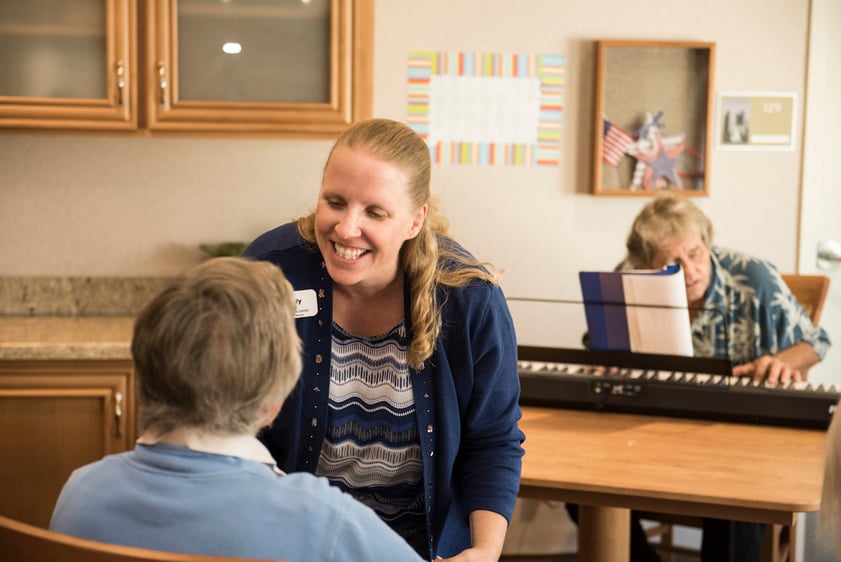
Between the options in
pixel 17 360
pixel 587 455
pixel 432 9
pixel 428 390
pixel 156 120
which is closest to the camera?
pixel 428 390

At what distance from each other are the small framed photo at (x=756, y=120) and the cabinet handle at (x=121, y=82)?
198 cm

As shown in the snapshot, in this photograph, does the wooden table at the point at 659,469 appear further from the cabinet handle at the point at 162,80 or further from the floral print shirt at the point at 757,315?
the cabinet handle at the point at 162,80

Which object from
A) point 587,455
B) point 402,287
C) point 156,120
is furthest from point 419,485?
point 156,120

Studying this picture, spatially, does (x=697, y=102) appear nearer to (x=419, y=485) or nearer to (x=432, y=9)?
(x=432, y=9)

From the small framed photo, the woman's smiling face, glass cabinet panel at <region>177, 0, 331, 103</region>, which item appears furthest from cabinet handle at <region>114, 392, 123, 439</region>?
the small framed photo

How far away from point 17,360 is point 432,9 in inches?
68.6

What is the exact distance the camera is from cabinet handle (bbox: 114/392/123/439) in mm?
2709

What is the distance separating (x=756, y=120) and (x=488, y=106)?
94 centimetres

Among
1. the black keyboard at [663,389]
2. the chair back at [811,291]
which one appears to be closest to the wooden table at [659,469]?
the black keyboard at [663,389]

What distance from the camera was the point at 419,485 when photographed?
1629 mm

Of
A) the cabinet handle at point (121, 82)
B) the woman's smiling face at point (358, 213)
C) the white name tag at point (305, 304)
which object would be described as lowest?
the white name tag at point (305, 304)

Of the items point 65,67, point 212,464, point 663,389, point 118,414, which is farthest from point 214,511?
point 65,67

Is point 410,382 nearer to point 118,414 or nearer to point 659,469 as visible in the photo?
point 659,469

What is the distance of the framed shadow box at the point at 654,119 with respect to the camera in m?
3.32
